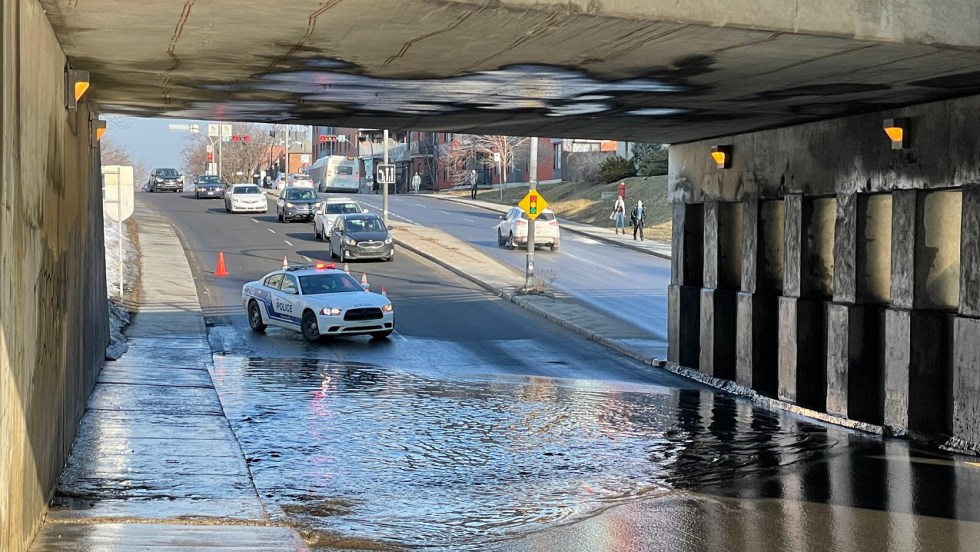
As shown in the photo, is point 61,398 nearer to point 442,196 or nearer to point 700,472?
point 700,472

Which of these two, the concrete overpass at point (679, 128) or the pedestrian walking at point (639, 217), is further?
the pedestrian walking at point (639, 217)

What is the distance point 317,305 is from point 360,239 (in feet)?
50.8

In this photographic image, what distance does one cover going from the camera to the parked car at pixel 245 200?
58.6m

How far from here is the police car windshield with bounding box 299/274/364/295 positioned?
1009 inches

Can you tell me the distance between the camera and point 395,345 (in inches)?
971

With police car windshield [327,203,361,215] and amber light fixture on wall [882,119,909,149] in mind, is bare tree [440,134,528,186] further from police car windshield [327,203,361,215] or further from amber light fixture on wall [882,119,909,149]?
amber light fixture on wall [882,119,909,149]

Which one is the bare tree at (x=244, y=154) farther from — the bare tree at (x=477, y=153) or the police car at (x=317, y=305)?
the police car at (x=317, y=305)

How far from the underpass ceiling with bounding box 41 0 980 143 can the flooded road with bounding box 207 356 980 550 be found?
4184 millimetres

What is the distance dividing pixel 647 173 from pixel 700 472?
5948 cm

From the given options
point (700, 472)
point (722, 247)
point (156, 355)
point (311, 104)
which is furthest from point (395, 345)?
point (700, 472)

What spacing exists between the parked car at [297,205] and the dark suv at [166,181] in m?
26.4

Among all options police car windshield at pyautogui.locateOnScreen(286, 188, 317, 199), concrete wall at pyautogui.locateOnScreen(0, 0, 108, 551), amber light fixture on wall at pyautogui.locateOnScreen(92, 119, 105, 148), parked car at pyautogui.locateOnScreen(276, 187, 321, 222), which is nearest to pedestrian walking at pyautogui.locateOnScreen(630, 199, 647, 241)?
parked car at pyautogui.locateOnScreen(276, 187, 321, 222)

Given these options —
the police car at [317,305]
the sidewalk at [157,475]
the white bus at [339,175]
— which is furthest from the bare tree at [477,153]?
the sidewalk at [157,475]

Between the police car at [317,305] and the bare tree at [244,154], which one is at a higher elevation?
the bare tree at [244,154]
